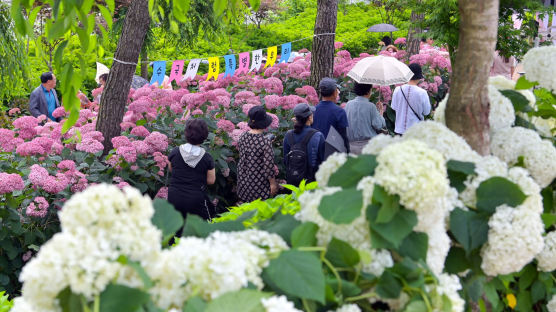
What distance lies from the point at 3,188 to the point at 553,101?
12.0ft

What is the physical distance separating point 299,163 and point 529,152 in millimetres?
3502

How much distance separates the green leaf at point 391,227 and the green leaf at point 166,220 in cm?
48

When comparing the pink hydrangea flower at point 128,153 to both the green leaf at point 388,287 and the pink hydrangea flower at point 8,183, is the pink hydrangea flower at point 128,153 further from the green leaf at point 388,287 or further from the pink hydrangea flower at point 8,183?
the green leaf at point 388,287

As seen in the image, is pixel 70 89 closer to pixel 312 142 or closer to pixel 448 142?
pixel 448 142

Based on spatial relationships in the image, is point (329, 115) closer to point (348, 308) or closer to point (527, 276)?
point (527, 276)

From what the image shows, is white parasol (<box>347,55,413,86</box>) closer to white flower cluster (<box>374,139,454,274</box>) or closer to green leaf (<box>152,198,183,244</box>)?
white flower cluster (<box>374,139,454,274</box>)

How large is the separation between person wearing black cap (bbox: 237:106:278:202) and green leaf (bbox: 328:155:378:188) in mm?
3758

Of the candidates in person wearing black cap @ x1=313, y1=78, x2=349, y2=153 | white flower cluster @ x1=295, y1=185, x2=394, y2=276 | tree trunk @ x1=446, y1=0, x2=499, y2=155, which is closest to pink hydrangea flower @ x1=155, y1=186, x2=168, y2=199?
person wearing black cap @ x1=313, y1=78, x2=349, y2=153

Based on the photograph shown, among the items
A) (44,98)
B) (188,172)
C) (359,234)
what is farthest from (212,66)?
(359,234)

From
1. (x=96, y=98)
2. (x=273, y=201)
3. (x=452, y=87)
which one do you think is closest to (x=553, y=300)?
(x=452, y=87)

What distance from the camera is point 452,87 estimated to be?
2195mm

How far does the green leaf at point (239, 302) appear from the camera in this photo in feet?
3.91

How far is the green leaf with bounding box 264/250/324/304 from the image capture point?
136cm

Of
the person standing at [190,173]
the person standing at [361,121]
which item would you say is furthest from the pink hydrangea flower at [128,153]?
the person standing at [361,121]
